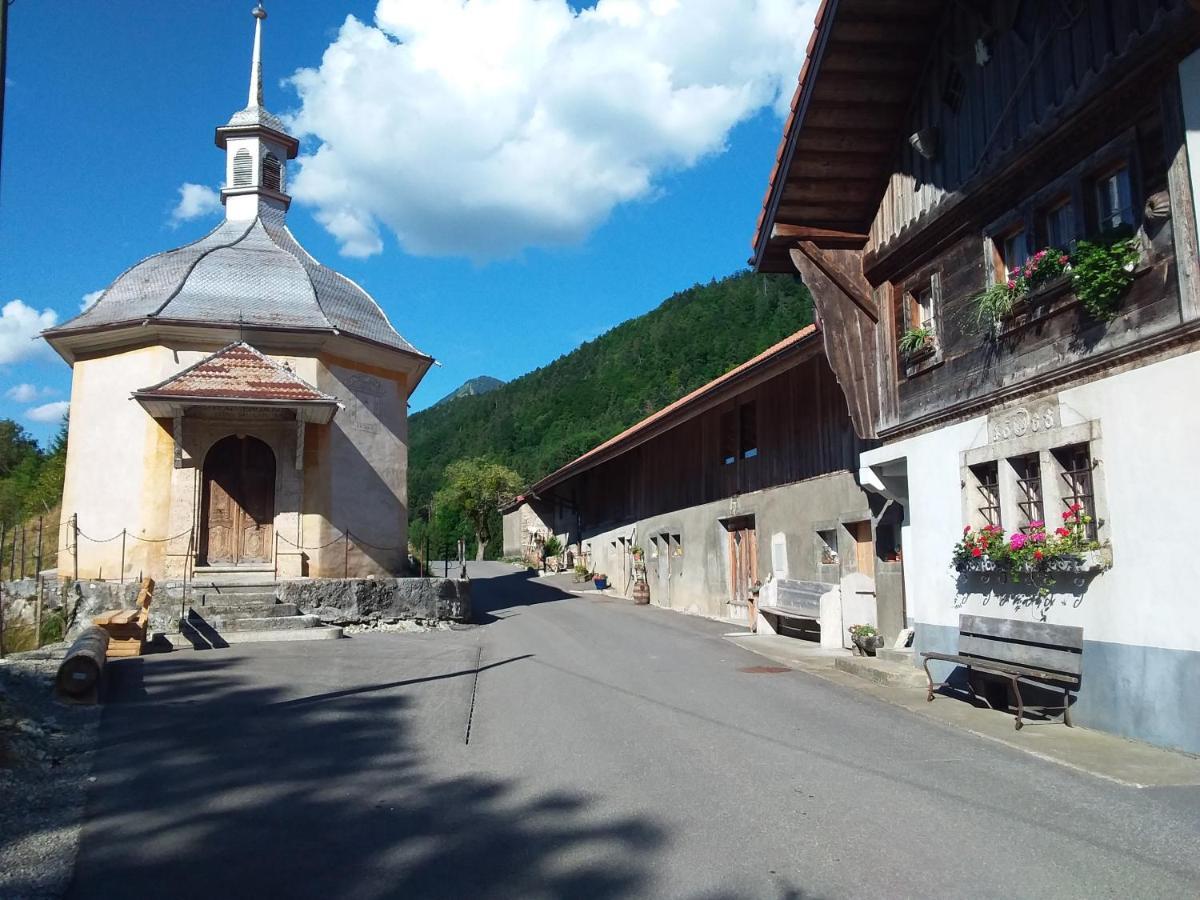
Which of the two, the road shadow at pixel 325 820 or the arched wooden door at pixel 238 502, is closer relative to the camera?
the road shadow at pixel 325 820

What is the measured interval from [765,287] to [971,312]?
80507mm

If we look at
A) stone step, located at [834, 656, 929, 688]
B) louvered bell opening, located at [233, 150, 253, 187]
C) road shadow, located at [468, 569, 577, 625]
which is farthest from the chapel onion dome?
stone step, located at [834, 656, 929, 688]

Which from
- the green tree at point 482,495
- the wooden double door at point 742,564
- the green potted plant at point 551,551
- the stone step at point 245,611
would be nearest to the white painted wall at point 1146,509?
the wooden double door at point 742,564

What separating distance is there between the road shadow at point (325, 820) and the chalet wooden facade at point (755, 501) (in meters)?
7.82

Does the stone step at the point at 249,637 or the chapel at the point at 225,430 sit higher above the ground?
the chapel at the point at 225,430

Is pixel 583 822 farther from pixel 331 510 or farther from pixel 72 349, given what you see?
pixel 72 349

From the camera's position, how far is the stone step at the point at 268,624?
47.3 ft

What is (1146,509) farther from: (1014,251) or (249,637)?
(249,637)

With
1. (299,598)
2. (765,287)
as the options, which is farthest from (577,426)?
(299,598)

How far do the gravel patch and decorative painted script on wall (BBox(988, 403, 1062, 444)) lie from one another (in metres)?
8.44

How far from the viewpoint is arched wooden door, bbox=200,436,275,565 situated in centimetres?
1695

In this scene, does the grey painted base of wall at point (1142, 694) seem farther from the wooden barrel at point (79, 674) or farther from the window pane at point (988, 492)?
the wooden barrel at point (79, 674)

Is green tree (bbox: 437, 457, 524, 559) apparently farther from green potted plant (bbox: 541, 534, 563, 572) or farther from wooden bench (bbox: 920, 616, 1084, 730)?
wooden bench (bbox: 920, 616, 1084, 730)

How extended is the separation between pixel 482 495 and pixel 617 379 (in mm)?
35592
